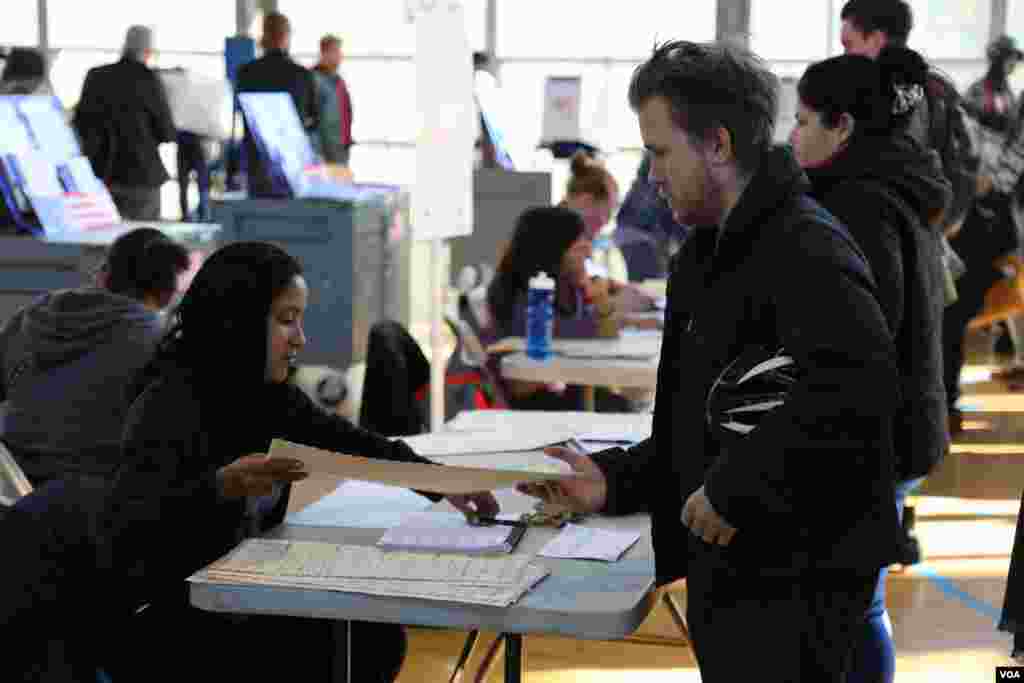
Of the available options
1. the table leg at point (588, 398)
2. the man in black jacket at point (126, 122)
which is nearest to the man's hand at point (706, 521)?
the table leg at point (588, 398)

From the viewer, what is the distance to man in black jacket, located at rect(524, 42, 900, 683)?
1.73 metres

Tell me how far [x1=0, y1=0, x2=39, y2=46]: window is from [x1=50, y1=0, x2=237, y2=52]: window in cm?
19

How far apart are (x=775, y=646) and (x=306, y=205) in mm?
6017

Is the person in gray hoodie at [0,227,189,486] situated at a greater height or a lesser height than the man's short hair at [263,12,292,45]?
lesser

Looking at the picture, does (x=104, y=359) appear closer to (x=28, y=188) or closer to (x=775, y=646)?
(x=775, y=646)

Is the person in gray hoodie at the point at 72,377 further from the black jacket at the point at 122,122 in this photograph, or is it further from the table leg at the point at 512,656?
the black jacket at the point at 122,122

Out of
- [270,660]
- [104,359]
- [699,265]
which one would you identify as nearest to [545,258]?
[104,359]

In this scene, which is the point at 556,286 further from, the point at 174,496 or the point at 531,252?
the point at 174,496

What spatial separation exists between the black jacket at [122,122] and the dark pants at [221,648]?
6.76 metres

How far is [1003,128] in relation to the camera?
8508 mm

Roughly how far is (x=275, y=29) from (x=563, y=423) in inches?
228

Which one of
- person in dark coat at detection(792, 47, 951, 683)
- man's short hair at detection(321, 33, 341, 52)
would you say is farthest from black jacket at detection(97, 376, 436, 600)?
man's short hair at detection(321, 33, 341, 52)

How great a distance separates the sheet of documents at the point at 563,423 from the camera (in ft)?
10.6

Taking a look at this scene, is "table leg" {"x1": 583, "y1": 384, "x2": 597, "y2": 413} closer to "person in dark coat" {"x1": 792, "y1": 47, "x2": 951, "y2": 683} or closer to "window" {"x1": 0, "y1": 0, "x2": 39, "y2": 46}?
"person in dark coat" {"x1": 792, "y1": 47, "x2": 951, "y2": 683}
